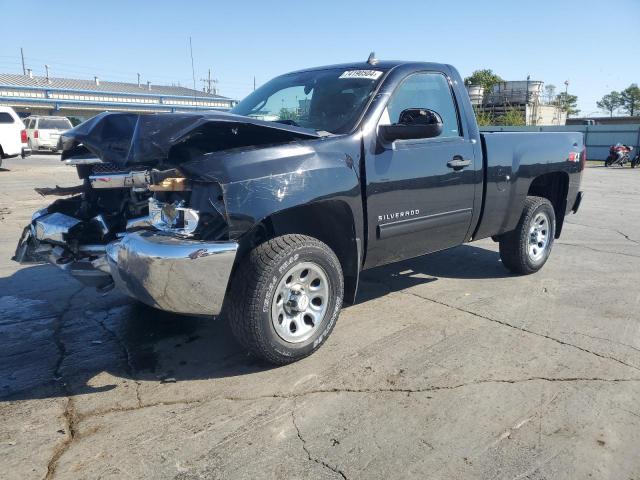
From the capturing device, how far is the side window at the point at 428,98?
4059 millimetres

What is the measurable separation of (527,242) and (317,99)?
2758 mm

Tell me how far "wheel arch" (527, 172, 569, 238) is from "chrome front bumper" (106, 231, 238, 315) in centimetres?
412

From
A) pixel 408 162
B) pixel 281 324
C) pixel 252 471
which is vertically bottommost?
pixel 252 471

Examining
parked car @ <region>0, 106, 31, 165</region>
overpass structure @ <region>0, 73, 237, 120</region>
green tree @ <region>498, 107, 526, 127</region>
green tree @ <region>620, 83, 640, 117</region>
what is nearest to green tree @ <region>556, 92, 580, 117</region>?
green tree @ <region>620, 83, 640, 117</region>

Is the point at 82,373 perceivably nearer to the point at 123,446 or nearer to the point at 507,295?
the point at 123,446

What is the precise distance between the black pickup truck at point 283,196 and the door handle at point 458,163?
1 centimetres

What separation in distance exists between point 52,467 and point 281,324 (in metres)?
1.46

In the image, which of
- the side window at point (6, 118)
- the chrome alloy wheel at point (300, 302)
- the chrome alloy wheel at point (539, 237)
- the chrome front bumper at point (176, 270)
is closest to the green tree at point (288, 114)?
the chrome alloy wheel at point (300, 302)

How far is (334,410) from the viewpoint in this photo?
2.93 meters

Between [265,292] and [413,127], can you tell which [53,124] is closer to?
[413,127]

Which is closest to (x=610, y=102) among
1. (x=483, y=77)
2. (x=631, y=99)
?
(x=631, y=99)

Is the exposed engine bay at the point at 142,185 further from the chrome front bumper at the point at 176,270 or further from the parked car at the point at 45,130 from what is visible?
the parked car at the point at 45,130

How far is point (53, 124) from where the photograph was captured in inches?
1009

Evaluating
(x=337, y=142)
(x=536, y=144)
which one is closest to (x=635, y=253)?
(x=536, y=144)
